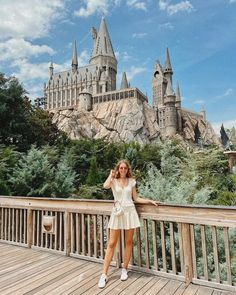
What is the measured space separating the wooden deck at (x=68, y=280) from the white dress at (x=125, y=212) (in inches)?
28.6

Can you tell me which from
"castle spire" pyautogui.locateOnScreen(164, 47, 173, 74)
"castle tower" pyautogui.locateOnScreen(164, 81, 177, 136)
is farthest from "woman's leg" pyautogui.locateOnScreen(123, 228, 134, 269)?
"castle spire" pyautogui.locateOnScreen(164, 47, 173, 74)

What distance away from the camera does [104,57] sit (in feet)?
277

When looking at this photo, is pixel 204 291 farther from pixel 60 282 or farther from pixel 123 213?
pixel 60 282

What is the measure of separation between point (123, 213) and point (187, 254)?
0.95m

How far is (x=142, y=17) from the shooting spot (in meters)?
16.5

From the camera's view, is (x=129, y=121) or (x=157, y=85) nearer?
(x=129, y=121)

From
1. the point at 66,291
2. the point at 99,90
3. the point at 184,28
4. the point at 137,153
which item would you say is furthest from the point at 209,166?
the point at 99,90

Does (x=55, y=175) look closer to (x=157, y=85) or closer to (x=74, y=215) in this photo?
(x=74, y=215)

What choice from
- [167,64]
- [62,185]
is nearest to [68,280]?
[62,185]

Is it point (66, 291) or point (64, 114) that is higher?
point (64, 114)

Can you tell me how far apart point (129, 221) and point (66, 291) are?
3.69 feet

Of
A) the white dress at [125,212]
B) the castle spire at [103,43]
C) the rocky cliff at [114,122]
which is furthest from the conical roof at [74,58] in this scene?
the white dress at [125,212]

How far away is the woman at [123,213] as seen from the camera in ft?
11.8

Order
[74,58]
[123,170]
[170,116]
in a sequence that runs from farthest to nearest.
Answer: [74,58] < [170,116] < [123,170]
